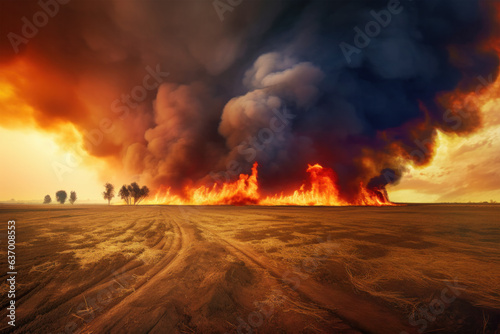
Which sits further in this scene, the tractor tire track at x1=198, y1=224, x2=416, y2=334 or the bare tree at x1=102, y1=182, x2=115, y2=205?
the bare tree at x1=102, y1=182, x2=115, y2=205

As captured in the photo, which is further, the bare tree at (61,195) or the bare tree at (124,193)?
the bare tree at (61,195)

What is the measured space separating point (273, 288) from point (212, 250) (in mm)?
4644

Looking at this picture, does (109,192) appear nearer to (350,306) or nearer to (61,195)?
(61,195)

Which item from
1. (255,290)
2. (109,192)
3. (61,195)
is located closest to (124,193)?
A: (109,192)

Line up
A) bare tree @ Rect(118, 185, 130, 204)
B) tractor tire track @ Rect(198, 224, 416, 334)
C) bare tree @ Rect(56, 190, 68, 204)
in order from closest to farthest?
1. tractor tire track @ Rect(198, 224, 416, 334)
2. bare tree @ Rect(118, 185, 130, 204)
3. bare tree @ Rect(56, 190, 68, 204)

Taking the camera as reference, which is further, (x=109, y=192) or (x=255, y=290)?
(x=109, y=192)

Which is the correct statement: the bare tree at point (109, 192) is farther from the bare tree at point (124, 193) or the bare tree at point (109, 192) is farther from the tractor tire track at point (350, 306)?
the tractor tire track at point (350, 306)

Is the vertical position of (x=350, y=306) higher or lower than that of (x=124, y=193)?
lower

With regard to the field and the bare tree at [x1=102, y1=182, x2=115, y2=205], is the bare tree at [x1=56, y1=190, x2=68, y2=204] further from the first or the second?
the field

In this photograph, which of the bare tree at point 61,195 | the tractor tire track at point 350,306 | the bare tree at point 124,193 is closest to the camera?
the tractor tire track at point 350,306

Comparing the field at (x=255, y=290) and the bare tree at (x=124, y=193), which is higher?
the bare tree at (x=124, y=193)

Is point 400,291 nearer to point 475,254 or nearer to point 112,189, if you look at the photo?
point 475,254

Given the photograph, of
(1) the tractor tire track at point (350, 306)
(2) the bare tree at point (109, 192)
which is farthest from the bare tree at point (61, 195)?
(1) the tractor tire track at point (350, 306)

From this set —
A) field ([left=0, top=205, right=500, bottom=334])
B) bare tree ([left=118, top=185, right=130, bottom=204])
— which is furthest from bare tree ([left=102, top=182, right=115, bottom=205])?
field ([left=0, top=205, right=500, bottom=334])
